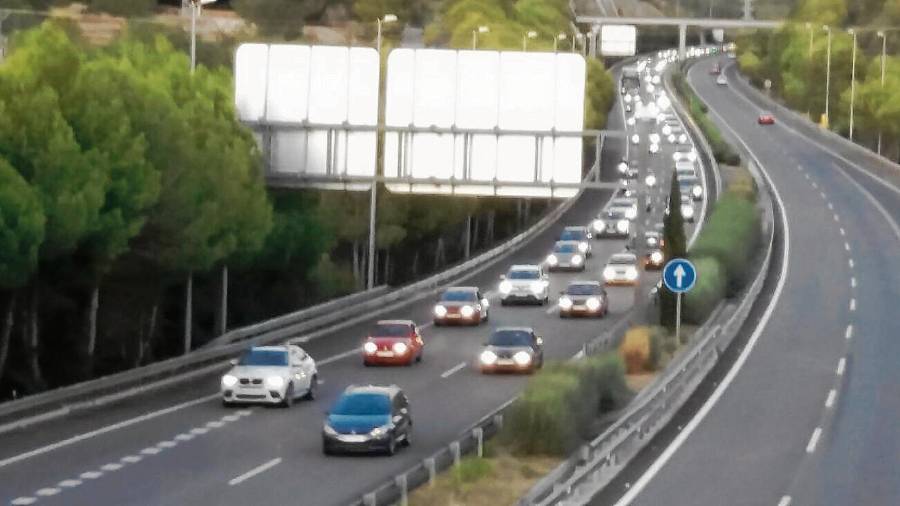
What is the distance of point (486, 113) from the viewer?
171 feet

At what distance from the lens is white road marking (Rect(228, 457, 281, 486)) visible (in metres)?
28.7

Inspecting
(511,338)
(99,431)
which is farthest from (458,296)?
(99,431)

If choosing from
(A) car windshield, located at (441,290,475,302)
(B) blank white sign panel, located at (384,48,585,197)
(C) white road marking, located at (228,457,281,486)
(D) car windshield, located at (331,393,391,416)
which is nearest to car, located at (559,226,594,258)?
(A) car windshield, located at (441,290,475,302)

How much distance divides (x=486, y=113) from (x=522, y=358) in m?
9.81

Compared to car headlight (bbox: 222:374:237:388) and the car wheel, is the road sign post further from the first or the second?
car headlight (bbox: 222:374:237:388)

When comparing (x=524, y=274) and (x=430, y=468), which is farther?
(x=524, y=274)

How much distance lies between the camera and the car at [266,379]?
3884cm

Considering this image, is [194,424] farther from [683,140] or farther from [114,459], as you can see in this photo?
[683,140]

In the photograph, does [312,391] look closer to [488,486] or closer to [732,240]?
[488,486]

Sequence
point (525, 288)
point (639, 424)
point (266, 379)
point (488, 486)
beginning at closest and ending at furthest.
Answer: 1. point (488, 486)
2. point (639, 424)
3. point (266, 379)
4. point (525, 288)

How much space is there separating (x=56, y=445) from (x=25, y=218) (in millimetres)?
6179

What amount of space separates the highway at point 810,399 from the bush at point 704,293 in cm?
155

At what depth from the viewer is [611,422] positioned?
31578 millimetres

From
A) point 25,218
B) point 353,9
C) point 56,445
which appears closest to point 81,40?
point 25,218
